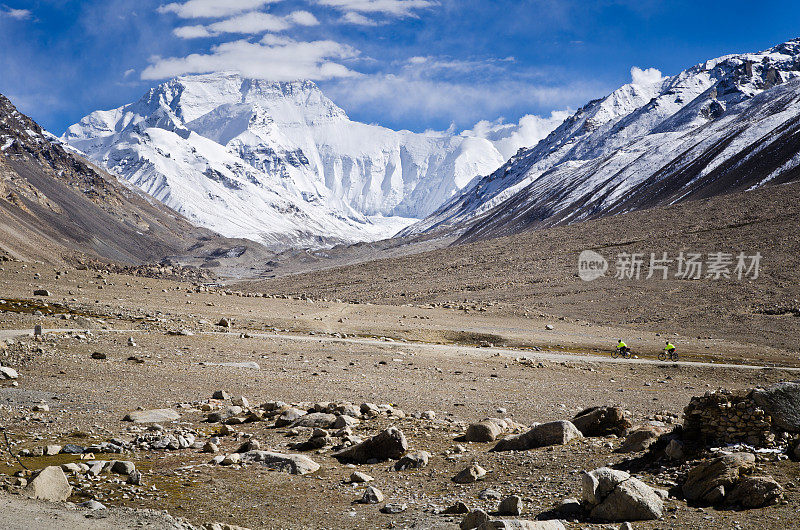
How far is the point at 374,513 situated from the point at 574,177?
197158 millimetres

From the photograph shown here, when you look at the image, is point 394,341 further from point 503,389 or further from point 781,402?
point 781,402

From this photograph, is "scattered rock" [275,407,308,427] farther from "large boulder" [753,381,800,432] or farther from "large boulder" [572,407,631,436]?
"large boulder" [753,381,800,432]

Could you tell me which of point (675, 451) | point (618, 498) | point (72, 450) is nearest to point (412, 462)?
point (618, 498)

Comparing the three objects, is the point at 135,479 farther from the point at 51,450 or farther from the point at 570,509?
the point at 570,509

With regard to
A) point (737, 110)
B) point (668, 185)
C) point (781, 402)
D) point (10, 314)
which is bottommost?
point (10, 314)

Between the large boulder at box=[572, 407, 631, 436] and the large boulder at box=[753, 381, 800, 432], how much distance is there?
3.05m

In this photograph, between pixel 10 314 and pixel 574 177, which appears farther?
pixel 574 177

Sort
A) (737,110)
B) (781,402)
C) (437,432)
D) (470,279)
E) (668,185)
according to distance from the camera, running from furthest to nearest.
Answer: (737,110)
(668,185)
(470,279)
(437,432)
(781,402)

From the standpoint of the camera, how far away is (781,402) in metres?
10.3

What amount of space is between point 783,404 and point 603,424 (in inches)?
139

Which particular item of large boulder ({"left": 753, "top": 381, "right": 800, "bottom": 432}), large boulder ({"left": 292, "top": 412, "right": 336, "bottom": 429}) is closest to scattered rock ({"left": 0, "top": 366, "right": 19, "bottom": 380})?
large boulder ({"left": 292, "top": 412, "right": 336, "bottom": 429})

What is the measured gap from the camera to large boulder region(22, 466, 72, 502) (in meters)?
9.06

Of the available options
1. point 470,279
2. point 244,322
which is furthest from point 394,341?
point 470,279

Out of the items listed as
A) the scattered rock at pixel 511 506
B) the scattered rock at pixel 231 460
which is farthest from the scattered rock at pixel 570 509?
the scattered rock at pixel 231 460
